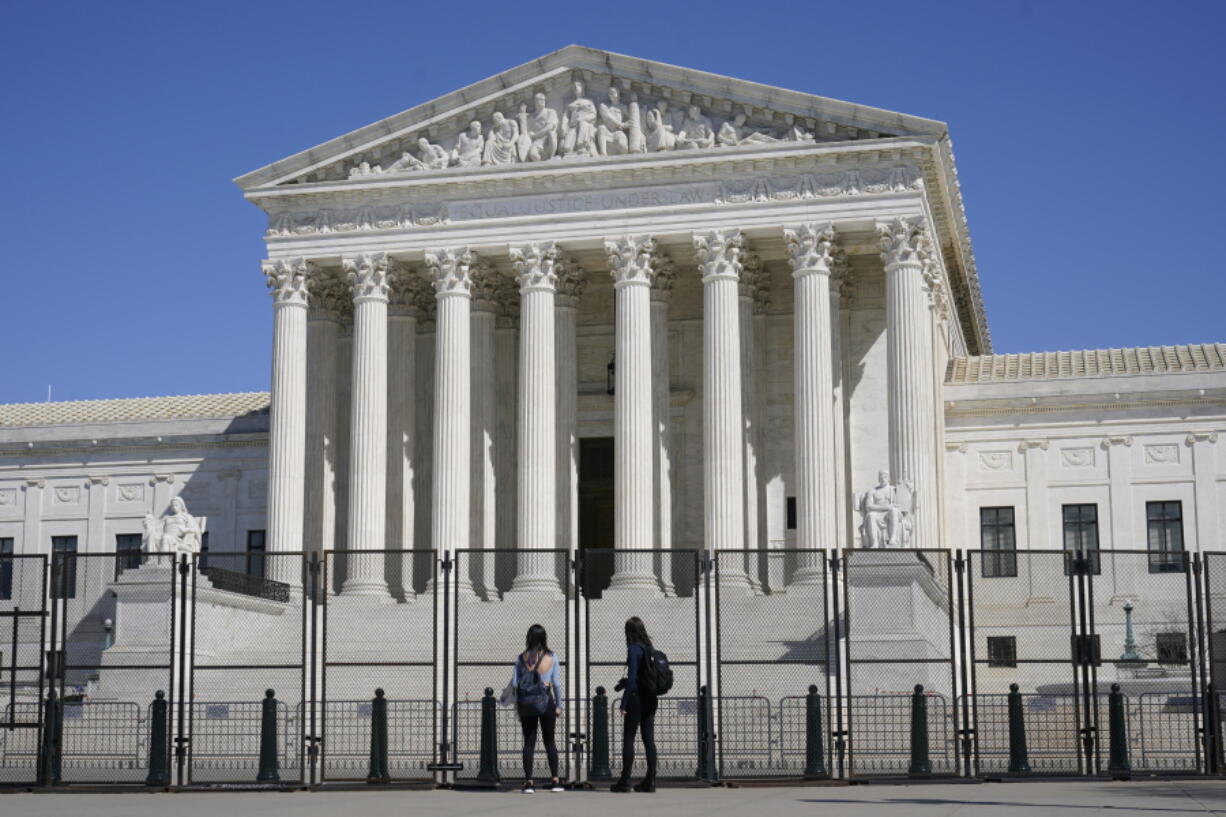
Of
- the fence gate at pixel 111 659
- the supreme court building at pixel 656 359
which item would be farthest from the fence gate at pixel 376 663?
the fence gate at pixel 111 659

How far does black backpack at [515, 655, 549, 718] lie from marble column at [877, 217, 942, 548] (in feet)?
90.4

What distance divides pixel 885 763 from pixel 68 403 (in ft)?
180

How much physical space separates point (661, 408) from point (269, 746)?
3097 cm

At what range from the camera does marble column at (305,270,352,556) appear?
58.8 metres

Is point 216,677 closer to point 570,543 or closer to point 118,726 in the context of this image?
point 118,726

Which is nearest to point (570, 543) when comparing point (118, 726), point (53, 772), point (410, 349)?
point (410, 349)

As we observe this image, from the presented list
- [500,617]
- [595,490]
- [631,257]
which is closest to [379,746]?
[500,617]

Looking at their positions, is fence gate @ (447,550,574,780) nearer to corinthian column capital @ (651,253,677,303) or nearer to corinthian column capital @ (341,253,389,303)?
corinthian column capital @ (341,253,389,303)

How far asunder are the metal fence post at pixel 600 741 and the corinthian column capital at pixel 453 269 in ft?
103

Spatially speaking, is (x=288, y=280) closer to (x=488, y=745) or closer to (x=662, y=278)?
(x=662, y=278)

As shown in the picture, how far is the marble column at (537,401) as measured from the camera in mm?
54344

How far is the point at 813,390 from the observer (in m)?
52.4

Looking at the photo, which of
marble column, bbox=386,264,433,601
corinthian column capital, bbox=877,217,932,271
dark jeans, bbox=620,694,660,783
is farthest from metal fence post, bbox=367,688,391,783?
marble column, bbox=386,264,433,601

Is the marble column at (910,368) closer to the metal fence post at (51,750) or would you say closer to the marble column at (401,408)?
the marble column at (401,408)
